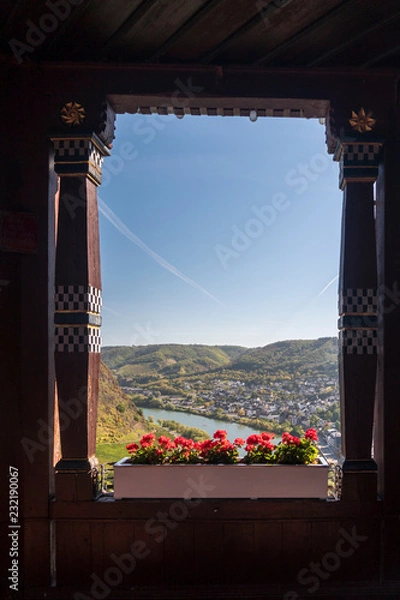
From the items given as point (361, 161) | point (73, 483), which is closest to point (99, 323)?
point (73, 483)

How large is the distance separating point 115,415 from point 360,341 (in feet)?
7.15

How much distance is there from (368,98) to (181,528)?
3.61 m

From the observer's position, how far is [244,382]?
183 inches

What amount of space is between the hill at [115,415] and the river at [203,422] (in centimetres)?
12

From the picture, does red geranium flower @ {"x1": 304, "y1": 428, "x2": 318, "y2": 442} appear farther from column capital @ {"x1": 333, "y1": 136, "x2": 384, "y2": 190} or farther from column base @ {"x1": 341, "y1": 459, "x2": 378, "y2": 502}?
column capital @ {"x1": 333, "y1": 136, "x2": 384, "y2": 190}

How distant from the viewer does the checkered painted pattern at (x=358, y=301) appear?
394cm

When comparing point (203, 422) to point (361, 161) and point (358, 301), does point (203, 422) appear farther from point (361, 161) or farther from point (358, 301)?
point (361, 161)

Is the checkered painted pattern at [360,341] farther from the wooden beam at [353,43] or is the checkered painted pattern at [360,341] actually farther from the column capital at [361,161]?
the wooden beam at [353,43]

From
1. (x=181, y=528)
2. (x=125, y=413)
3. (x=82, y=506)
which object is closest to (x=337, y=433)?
(x=181, y=528)

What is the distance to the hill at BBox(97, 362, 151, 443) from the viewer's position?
452 cm

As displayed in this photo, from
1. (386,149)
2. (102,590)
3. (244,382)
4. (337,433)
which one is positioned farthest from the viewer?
(244,382)

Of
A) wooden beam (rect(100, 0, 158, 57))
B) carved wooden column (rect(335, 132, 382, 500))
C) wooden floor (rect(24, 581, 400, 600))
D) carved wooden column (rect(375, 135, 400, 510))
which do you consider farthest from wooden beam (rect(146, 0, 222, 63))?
wooden floor (rect(24, 581, 400, 600))

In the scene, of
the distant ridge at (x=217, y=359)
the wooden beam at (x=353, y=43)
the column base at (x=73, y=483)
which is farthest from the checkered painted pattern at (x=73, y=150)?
the column base at (x=73, y=483)

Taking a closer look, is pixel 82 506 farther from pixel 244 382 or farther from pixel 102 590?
pixel 244 382
